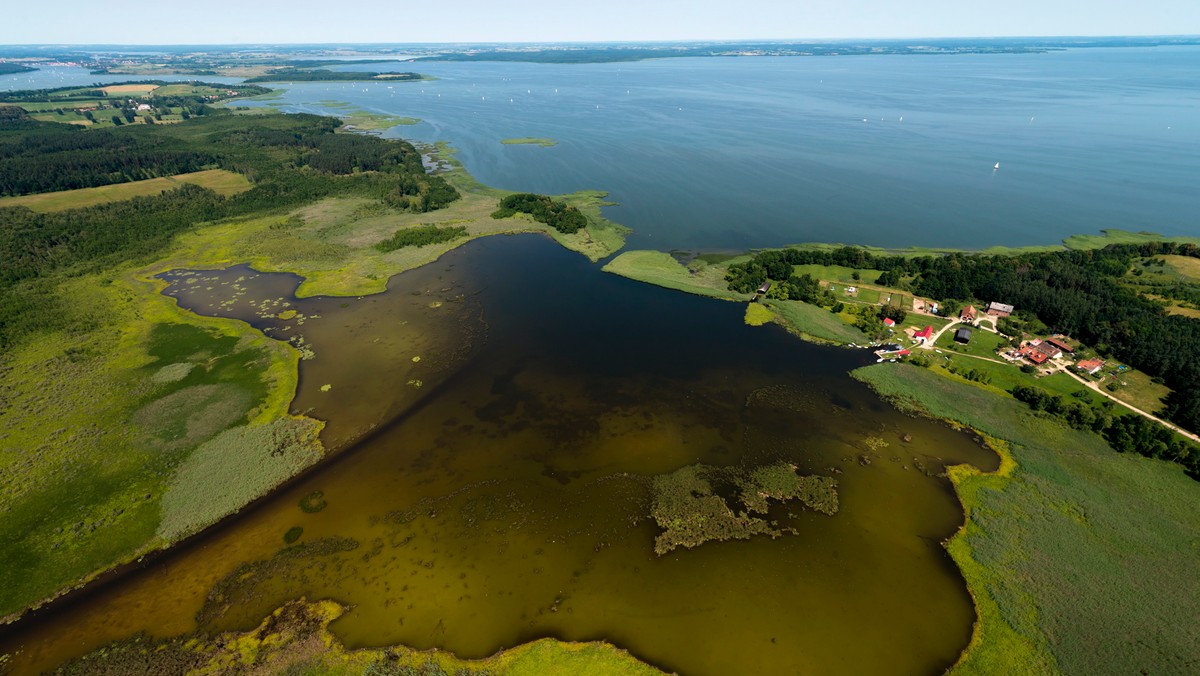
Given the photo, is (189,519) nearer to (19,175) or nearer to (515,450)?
(515,450)

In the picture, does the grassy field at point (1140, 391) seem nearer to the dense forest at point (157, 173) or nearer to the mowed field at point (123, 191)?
the dense forest at point (157, 173)

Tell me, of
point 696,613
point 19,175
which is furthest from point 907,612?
point 19,175

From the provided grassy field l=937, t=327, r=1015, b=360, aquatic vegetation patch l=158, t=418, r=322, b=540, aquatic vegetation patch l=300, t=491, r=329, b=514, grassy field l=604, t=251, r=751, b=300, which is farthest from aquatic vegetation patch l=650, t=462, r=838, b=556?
grassy field l=604, t=251, r=751, b=300

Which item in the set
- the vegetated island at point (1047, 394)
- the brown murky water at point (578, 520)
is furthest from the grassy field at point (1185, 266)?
the brown murky water at point (578, 520)

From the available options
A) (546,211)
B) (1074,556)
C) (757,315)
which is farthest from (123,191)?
(1074,556)

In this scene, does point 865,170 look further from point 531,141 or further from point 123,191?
point 123,191

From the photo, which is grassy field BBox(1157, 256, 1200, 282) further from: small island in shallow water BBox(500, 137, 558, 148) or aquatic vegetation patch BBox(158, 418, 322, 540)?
small island in shallow water BBox(500, 137, 558, 148)
